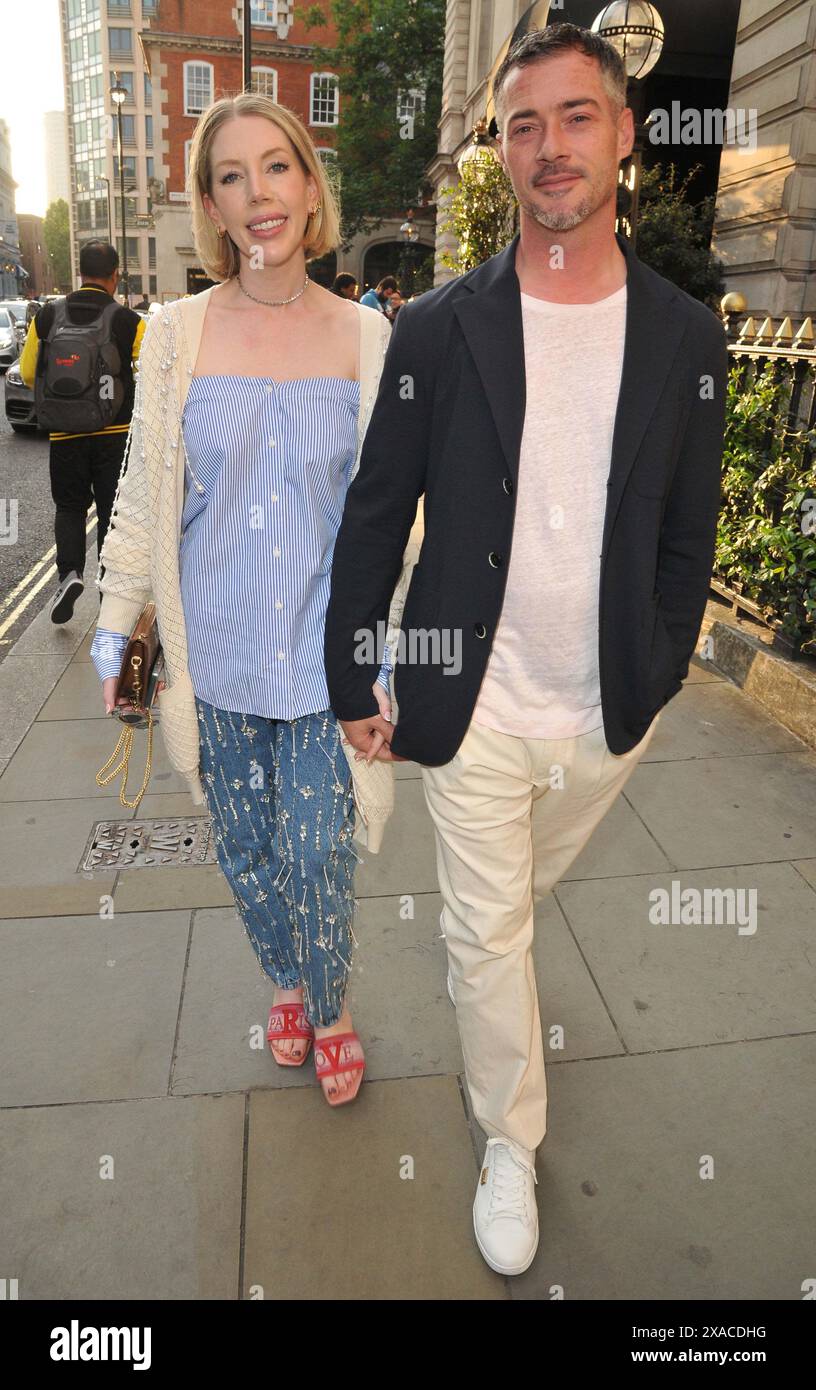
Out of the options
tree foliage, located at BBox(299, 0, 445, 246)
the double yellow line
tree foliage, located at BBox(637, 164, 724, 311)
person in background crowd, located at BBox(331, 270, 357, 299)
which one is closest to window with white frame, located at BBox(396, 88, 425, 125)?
tree foliage, located at BBox(299, 0, 445, 246)

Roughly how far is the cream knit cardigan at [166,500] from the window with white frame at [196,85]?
4945 cm

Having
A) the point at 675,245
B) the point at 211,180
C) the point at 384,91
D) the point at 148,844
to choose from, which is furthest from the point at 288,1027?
the point at 384,91

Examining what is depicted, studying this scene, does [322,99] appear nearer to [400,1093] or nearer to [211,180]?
[211,180]

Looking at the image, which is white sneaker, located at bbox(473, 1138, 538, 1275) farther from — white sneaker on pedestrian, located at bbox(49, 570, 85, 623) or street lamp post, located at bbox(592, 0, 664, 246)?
street lamp post, located at bbox(592, 0, 664, 246)

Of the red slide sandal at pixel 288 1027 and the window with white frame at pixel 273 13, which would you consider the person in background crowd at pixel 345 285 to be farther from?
the window with white frame at pixel 273 13

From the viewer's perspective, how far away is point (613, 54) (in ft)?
6.63

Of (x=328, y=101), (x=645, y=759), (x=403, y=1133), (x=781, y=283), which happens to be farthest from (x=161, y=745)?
(x=328, y=101)

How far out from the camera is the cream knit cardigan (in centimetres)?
230

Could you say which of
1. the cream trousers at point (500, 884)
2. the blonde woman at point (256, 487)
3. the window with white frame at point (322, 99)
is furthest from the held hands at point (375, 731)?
the window with white frame at point (322, 99)

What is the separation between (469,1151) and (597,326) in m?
1.98

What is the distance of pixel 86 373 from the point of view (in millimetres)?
5895

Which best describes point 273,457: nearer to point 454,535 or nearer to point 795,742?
point 454,535

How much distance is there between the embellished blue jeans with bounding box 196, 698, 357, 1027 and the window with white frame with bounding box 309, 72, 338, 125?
5108 cm

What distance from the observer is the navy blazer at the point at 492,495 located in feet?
6.46
